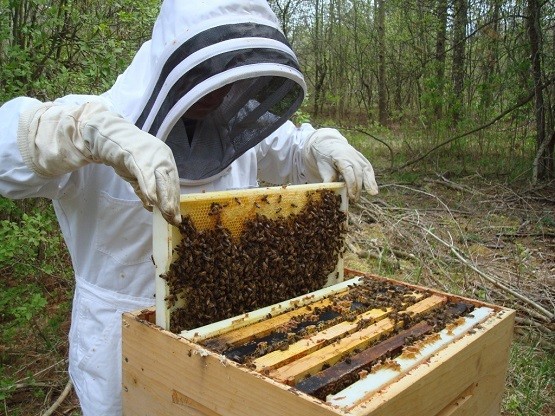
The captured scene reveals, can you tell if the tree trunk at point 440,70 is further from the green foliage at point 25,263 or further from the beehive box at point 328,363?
the beehive box at point 328,363

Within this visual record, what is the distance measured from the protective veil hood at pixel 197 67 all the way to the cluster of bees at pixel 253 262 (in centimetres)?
41

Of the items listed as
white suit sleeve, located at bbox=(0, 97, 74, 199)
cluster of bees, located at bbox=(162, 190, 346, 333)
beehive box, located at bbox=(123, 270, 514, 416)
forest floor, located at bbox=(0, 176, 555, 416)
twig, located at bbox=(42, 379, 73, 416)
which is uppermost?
white suit sleeve, located at bbox=(0, 97, 74, 199)

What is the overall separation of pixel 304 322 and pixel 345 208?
25.3 inches

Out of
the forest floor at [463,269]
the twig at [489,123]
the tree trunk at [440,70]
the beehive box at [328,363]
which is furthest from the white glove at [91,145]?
the tree trunk at [440,70]

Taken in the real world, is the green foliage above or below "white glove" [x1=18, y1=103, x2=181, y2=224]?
below

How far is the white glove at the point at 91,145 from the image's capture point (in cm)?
159

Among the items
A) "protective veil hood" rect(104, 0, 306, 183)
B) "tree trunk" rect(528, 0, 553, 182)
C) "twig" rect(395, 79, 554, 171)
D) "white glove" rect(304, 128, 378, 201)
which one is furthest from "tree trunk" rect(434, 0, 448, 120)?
"protective veil hood" rect(104, 0, 306, 183)

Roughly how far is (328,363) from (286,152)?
5.21 feet

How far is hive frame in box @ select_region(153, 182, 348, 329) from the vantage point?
1521 mm

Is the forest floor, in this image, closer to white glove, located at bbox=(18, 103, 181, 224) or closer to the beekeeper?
the beekeeper

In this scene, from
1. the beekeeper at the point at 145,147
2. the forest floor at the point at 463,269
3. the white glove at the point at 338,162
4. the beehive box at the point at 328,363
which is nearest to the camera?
the beehive box at the point at 328,363

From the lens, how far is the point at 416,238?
206 inches

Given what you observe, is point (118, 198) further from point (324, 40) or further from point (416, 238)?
point (324, 40)

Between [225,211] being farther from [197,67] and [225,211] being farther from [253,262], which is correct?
[197,67]
